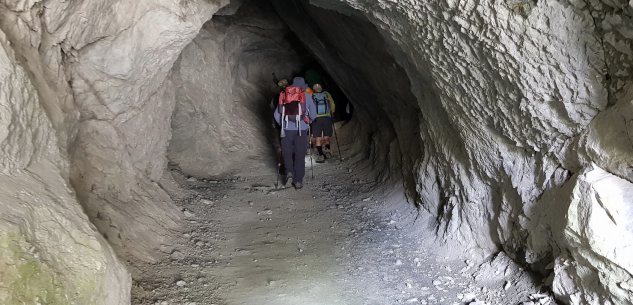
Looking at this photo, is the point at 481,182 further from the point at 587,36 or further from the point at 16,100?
the point at 16,100

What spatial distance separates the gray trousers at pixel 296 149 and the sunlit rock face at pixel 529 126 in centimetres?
211

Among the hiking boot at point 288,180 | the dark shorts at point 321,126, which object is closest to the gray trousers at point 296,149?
the hiking boot at point 288,180

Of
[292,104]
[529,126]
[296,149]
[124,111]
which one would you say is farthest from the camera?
[296,149]

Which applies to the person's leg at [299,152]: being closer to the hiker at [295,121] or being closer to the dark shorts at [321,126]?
the hiker at [295,121]

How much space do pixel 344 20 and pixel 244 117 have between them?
335cm

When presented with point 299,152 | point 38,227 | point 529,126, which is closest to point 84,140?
point 38,227

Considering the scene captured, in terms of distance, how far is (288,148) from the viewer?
6.93 metres

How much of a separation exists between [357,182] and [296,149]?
122 cm

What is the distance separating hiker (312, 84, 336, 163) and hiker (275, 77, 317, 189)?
181 cm

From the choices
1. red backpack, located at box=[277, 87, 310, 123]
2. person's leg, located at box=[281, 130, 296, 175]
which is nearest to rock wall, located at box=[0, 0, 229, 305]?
red backpack, located at box=[277, 87, 310, 123]

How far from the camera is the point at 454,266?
4418mm

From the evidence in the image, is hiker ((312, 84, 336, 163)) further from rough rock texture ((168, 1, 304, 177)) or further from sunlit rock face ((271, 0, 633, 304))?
sunlit rock face ((271, 0, 633, 304))

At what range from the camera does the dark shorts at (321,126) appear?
8.89 metres

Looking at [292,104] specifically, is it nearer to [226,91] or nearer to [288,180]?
[288,180]
